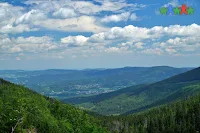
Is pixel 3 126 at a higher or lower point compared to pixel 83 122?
higher

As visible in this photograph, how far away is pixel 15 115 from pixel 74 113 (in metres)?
62.8

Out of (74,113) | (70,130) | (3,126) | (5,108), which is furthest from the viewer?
(74,113)

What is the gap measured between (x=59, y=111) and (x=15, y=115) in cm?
6712

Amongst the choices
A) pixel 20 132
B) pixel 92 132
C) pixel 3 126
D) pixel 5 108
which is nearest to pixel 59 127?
pixel 92 132

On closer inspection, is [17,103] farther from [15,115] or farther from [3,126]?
[3,126]

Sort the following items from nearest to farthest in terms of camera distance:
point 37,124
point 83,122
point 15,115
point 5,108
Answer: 1. point 15,115
2. point 5,108
3. point 37,124
4. point 83,122

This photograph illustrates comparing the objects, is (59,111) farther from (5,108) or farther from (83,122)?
(5,108)

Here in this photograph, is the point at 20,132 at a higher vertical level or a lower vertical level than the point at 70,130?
higher

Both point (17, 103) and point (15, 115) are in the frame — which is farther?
point (17, 103)

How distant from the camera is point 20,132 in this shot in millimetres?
64375

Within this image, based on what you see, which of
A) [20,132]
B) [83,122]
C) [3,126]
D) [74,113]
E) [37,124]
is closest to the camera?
[20,132]

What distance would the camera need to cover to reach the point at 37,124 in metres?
97.2

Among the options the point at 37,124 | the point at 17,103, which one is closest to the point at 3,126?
the point at 37,124

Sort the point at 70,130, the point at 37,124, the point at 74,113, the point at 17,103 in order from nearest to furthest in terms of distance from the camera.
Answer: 1. the point at 37,124
2. the point at 17,103
3. the point at 70,130
4. the point at 74,113
